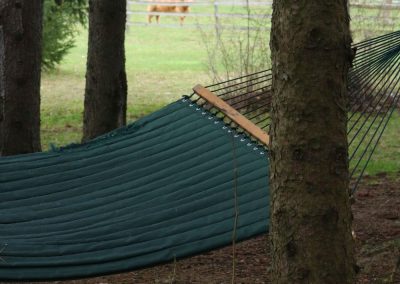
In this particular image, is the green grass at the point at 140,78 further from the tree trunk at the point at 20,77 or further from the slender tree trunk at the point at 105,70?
the tree trunk at the point at 20,77

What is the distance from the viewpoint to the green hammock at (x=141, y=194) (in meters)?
3.14

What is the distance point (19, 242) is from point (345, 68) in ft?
4.48

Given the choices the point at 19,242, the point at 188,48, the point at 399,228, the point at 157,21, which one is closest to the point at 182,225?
the point at 19,242

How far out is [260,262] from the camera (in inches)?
171

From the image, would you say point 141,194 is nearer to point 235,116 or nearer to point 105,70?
point 235,116

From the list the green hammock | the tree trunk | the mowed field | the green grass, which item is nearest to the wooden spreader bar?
the green hammock

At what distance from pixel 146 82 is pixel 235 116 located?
8564 mm

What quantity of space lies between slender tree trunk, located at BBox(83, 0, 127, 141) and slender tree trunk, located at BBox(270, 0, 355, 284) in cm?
333

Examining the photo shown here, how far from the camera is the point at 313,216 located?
2373 millimetres

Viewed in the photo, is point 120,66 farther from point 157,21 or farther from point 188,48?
point 157,21

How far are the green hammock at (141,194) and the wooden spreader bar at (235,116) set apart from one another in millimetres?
32

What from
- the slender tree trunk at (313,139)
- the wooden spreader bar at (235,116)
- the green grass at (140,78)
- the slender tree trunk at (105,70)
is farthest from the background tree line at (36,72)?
the slender tree trunk at (313,139)

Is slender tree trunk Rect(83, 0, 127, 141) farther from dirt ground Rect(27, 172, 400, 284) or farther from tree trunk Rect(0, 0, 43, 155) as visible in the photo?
dirt ground Rect(27, 172, 400, 284)

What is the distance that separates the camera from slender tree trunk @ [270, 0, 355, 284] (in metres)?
2.35
